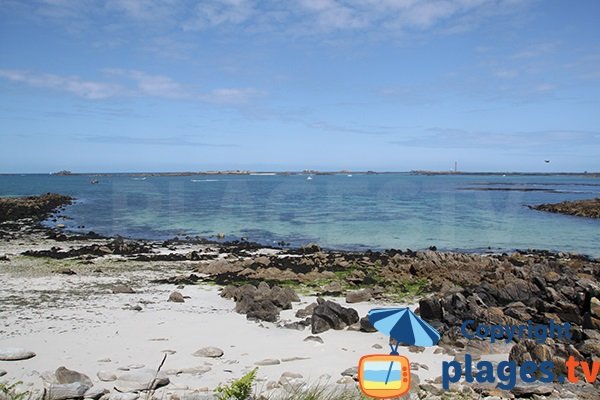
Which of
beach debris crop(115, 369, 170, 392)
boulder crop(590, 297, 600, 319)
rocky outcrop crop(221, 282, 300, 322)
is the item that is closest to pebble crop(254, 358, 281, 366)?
beach debris crop(115, 369, 170, 392)

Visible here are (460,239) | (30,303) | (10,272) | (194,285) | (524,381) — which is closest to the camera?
(524,381)

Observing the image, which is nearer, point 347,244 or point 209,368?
point 209,368

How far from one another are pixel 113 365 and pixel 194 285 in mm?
7340

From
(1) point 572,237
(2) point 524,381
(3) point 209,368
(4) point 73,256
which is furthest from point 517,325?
(1) point 572,237

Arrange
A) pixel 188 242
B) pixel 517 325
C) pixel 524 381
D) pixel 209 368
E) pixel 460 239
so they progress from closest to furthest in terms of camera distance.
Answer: pixel 524 381 < pixel 209 368 < pixel 517 325 < pixel 188 242 < pixel 460 239

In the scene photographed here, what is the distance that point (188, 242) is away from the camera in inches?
1058

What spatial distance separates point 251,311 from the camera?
37.3ft

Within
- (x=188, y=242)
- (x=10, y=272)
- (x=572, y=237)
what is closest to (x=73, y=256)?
(x=10, y=272)

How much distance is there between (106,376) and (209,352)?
1823 mm

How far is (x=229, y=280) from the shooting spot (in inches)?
634

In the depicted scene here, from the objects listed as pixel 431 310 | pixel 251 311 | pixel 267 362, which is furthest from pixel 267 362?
pixel 431 310

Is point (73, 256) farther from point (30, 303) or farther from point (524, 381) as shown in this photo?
point (524, 381)

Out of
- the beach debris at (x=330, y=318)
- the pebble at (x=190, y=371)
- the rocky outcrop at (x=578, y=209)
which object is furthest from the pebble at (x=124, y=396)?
the rocky outcrop at (x=578, y=209)

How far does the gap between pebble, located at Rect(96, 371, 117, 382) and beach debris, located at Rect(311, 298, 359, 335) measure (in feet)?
13.4
